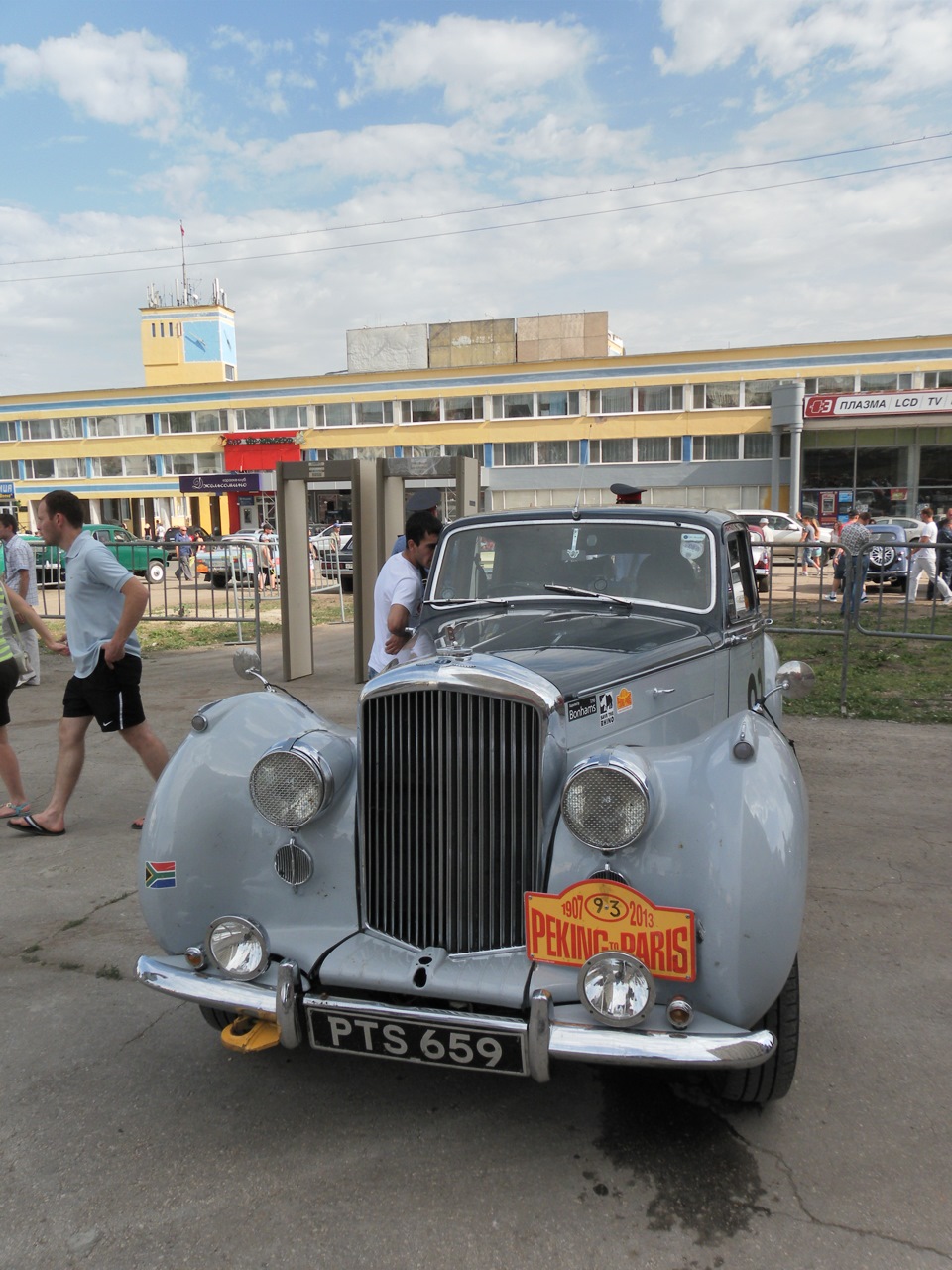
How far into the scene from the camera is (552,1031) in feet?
7.75

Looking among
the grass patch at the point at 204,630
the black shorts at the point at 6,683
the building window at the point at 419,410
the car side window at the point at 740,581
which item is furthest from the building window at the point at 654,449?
the black shorts at the point at 6,683

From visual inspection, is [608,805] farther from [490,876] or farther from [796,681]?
[796,681]

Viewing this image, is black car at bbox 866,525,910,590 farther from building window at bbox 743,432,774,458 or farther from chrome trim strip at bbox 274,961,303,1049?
building window at bbox 743,432,774,458

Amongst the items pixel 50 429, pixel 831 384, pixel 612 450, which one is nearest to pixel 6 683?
pixel 612 450

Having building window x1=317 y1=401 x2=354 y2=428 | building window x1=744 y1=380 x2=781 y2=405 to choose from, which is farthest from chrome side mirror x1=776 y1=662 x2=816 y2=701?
building window x1=317 y1=401 x2=354 y2=428

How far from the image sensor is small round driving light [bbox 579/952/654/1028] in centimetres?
236

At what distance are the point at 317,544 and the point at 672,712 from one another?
23.2 m

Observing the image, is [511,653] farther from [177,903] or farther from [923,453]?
[923,453]

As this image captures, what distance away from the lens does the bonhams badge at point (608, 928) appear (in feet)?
7.89

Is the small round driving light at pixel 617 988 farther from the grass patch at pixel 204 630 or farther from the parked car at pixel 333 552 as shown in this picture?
the parked car at pixel 333 552

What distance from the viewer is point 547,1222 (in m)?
2.37

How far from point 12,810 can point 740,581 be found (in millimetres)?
4579

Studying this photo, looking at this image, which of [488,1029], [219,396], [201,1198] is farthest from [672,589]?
[219,396]

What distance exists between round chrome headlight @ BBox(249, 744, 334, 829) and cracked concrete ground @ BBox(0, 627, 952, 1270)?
0.93m
